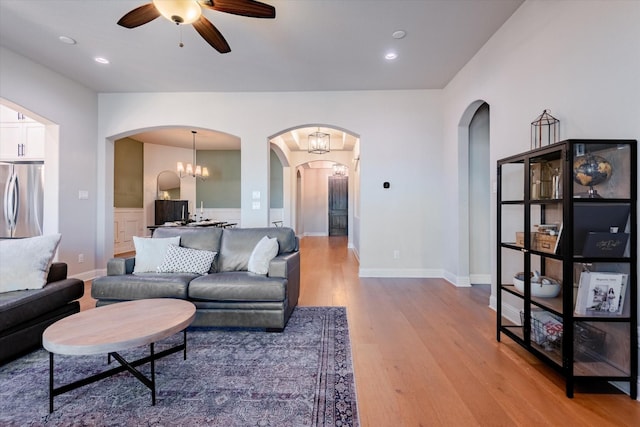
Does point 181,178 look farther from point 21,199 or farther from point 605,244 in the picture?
point 605,244

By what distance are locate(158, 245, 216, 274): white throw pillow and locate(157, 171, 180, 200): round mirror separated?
Result: 6.70m

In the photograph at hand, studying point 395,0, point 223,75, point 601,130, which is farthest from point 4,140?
point 601,130

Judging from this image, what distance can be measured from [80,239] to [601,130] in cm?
616

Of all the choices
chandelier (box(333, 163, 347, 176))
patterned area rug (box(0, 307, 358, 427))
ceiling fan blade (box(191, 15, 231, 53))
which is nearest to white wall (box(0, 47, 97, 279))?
patterned area rug (box(0, 307, 358, 427))

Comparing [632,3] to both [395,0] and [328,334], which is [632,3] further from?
[328,334]

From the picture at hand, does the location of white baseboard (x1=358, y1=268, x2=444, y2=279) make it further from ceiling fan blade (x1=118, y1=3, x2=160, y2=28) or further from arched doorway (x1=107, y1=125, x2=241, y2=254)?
arched doorway (x1=107, y1=125, x2=241, y2=254)

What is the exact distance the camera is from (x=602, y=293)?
1777mm

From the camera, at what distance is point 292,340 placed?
2.50 meters

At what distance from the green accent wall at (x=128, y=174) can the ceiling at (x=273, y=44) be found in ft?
10.0

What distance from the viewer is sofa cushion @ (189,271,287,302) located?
2604mm

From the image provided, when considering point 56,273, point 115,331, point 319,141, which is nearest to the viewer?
point 115,331

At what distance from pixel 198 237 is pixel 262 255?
0.85 metres

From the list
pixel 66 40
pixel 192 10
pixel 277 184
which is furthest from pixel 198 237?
pixel 277 184

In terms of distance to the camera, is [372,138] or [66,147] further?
[372,138]
